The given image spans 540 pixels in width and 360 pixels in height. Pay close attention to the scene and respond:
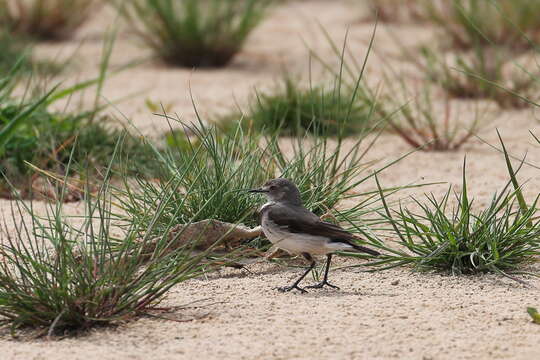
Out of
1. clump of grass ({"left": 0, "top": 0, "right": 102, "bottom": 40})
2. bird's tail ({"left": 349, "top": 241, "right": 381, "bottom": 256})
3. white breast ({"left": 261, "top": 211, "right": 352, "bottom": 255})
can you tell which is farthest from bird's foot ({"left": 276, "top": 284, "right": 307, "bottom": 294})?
clump of grass ({"left": 0, "top": 0, "right": 102, "bottom": 40})

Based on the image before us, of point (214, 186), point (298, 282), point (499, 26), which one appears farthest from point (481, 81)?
point (298, 282)

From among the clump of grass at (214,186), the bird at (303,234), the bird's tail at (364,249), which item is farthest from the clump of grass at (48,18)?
the bird's tail at (364,249)

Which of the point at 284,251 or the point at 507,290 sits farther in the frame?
the point at 284,251

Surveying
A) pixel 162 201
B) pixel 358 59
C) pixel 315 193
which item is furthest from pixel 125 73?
pixel 162 201

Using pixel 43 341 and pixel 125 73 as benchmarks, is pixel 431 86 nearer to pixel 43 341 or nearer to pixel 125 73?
pixel 125 73

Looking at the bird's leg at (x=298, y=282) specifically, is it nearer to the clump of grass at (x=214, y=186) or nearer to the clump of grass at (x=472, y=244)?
the clump of grass at (x=472, y=244)

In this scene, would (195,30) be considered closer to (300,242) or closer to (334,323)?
(300,242)

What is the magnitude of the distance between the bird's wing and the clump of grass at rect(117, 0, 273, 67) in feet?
17.0

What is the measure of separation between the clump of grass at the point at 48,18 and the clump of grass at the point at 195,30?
1.23 metres

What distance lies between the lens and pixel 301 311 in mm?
3408

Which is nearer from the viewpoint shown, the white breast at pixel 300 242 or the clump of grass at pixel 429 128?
the white breast at pixel 300 242

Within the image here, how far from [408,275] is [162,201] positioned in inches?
40.0

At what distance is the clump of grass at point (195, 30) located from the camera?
8.69 metres

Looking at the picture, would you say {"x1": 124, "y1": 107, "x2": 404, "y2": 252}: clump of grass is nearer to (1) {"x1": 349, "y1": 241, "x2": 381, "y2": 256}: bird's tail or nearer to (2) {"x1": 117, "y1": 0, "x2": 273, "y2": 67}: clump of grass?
(1) {"x1": 349, "y1": 241, "x2": 381, "y2": 256}: bird's tail
